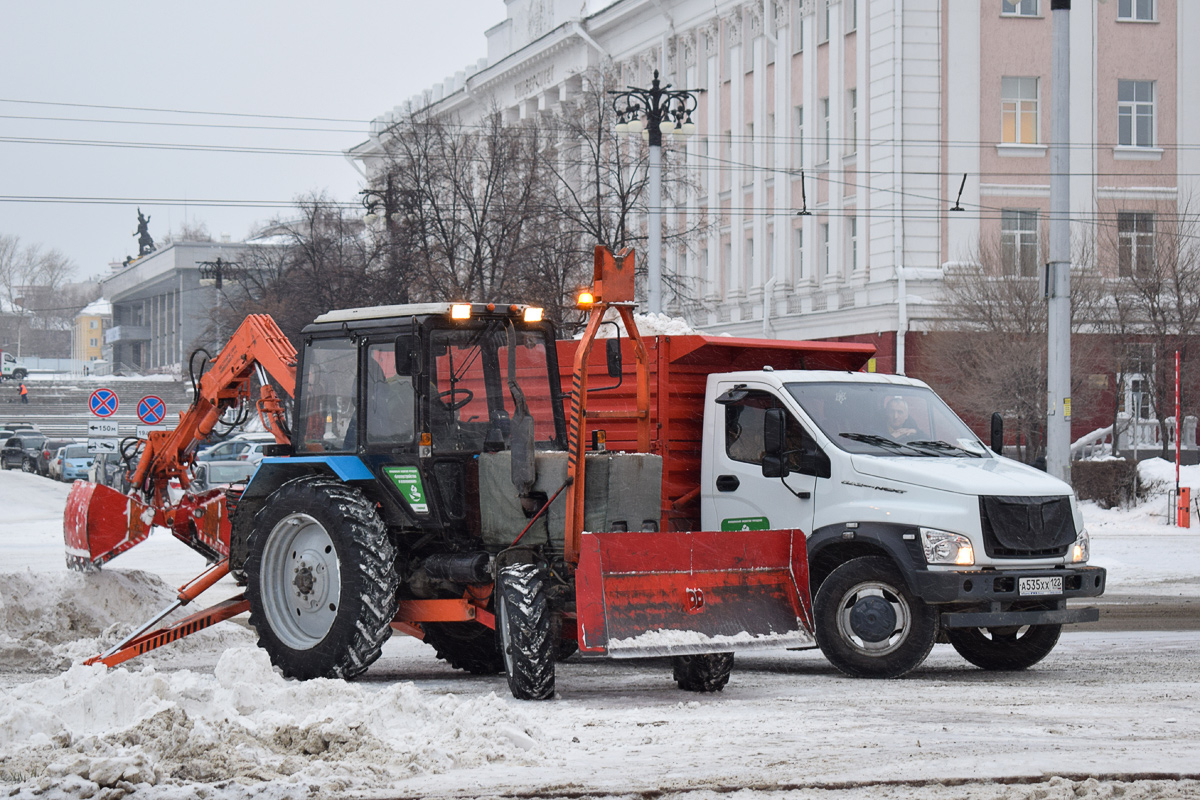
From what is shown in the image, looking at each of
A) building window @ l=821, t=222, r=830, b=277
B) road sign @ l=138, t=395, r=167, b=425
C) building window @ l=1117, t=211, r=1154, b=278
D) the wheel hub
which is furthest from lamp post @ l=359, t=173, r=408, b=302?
the wheel hub

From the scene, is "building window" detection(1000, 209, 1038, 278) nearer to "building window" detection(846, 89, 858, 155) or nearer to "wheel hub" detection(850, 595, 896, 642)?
"building window" detection(846, 89, 858, 155)

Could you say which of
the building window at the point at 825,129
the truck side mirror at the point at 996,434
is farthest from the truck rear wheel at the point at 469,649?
the building window at the point at 825,129

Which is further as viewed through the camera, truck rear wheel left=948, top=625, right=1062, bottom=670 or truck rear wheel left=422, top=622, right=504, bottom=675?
truck rear wheel left=948, top=625, right=1062, bottom=670

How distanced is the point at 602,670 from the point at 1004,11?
32962 mm

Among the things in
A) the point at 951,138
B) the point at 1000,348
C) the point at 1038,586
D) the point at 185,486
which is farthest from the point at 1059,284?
the point at 951,138

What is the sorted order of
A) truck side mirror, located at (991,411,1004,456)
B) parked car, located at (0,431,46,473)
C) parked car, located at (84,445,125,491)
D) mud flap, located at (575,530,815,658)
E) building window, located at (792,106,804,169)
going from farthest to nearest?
parked car, located at (0,431,46,473), building window, located at (792,106,804,169), parked car, located at (84,445,125,491), truck side mirror, located at (991,411,1004,456), mud flap, located at (575,530,815,658)

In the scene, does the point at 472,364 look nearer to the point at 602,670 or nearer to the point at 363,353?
the point at 363,353

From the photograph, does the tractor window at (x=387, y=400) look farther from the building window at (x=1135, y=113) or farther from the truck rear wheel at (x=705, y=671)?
the building window at (x=1135, y=113)

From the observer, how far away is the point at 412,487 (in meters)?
9.74

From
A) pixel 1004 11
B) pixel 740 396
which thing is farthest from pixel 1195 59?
pixel 740 396

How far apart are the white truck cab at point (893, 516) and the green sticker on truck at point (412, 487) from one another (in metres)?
2.64

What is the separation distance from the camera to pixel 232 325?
55.2 meters

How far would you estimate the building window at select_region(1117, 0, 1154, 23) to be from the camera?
3997cm

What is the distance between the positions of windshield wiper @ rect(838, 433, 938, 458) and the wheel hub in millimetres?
1183
